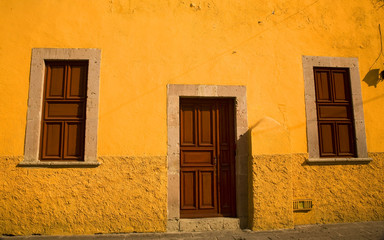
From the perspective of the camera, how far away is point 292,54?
15.7ft

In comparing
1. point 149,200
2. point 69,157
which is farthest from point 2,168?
point 149,200

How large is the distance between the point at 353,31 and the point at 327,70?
0.98 metres

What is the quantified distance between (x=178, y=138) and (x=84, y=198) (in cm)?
183

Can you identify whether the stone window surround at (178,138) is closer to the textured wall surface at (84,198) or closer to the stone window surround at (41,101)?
the textured wall surface at (84,198)

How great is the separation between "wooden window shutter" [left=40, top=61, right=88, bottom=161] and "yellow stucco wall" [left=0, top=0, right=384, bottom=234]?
321 mm

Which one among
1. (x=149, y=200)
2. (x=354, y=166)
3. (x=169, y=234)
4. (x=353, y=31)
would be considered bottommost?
(x=169, y=234)

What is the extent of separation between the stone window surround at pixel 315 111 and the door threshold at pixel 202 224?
1.78 meters

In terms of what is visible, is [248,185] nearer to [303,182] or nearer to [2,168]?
[303,182]

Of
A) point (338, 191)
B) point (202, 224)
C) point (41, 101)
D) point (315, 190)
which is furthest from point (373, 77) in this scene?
point (41, 101)

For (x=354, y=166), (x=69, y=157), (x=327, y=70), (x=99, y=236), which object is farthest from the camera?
(x=327, y=70)

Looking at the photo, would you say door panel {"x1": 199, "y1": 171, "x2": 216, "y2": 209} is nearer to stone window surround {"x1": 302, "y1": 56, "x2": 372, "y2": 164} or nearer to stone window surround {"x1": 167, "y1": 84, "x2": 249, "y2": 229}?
stone window surround {"x1": 167, "y1": 84, "x2": 249, "y2": 229}

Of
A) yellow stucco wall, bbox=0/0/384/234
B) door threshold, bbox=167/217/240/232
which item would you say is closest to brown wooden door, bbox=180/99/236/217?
door threshold, bbox=167/217/240/232

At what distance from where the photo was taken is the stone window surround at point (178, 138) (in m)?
4.25

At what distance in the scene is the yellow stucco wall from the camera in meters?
4.09
